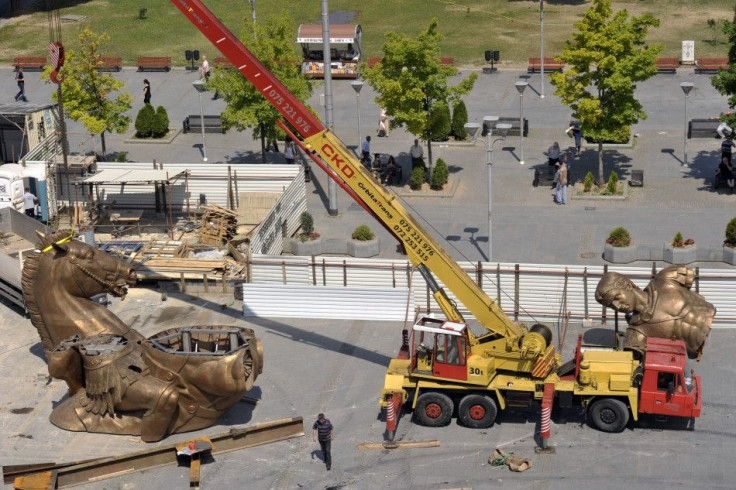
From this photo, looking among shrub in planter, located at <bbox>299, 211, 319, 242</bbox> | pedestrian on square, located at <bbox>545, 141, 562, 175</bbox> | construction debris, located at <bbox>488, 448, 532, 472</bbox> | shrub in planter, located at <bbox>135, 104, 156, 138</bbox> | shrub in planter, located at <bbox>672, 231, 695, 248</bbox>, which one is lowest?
construction debris, located at <bbox>488, 448, 532, 472</bbox>

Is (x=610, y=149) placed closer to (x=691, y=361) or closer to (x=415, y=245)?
(x=691, y=361)

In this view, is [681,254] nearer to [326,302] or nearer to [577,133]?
[326,302]

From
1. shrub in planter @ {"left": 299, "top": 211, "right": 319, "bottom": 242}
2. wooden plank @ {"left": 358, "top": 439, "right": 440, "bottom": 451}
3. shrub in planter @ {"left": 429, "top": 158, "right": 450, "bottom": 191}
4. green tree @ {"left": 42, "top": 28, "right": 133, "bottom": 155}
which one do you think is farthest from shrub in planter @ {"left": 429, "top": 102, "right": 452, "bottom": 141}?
wooden plank @ {"left": 358, "top": 439, "right": 440, "bottom": 451}

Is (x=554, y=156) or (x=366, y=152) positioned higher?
(x=366, y=152)

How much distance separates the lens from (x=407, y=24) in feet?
251

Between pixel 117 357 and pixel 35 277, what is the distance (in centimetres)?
381

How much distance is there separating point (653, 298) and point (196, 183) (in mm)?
20954

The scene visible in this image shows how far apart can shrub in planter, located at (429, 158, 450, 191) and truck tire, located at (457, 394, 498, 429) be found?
19.8 m

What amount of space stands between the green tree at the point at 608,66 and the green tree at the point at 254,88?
36.9 feet

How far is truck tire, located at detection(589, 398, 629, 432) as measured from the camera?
3128cm

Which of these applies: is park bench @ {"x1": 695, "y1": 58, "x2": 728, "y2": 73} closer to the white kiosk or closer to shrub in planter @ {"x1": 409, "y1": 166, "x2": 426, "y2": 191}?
the white kiosk

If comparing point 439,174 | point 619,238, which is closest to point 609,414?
point 619,238

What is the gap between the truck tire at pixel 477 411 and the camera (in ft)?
105

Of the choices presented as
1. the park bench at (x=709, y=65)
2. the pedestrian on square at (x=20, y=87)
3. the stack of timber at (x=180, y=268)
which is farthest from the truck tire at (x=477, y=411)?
the pedestrian on square at (x=20, y=87)
